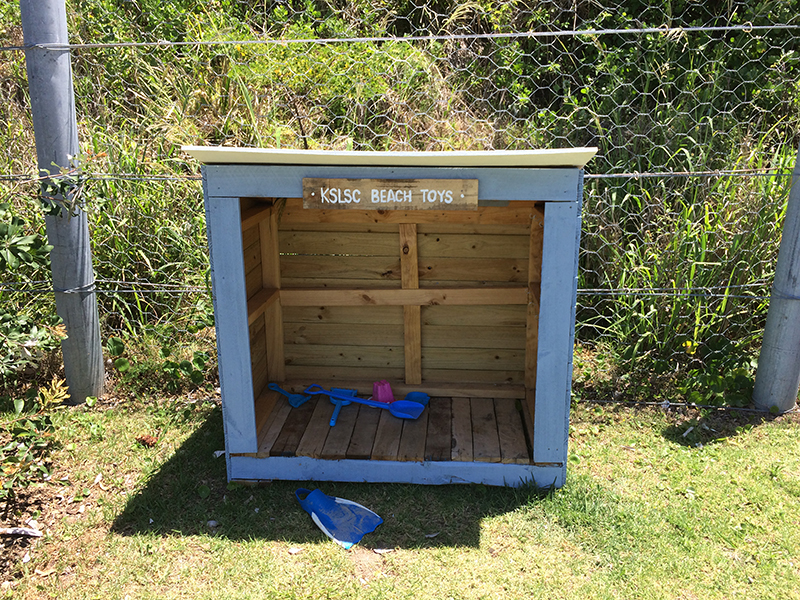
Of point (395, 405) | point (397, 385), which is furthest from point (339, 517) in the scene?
point (397, 385)

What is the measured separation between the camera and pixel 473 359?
13.6 feet

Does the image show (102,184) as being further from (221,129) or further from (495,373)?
(495,373)

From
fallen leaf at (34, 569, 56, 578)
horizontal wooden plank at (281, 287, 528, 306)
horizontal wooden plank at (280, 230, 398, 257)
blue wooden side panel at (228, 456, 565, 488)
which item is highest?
horizontal wooden plank at (280, 230, 398, 257)

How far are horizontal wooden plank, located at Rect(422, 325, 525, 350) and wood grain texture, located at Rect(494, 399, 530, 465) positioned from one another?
36cm

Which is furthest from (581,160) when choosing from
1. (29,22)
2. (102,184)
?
(102,184)

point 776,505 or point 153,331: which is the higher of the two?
point 153,331

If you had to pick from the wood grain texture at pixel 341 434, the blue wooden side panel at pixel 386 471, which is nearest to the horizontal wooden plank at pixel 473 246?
the wood grain texture at pixel 341 434

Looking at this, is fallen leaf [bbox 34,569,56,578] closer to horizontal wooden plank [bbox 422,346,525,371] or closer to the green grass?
the green grass

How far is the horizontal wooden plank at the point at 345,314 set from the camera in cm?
410

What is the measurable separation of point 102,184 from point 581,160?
346 centimetres

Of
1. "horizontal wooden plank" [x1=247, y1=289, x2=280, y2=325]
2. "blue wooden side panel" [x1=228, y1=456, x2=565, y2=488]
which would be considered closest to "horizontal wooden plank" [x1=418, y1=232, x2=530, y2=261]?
"horizontal wooden plank" [x1=247, y1=289, x2=280, y2=325]

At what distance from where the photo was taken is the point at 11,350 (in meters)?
3.17

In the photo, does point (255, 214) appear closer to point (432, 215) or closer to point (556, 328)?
Answer: point (432, 215)

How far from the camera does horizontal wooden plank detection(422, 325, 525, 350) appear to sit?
4070mm
